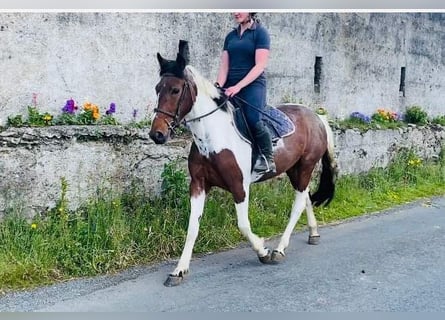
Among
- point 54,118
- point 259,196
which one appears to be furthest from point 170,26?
point 259,196

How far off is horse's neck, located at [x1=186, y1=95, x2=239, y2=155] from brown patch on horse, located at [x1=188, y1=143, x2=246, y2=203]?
0.06 meters

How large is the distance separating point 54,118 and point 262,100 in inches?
72.3

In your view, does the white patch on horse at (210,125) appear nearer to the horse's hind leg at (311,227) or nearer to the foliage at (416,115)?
the horse's hind leg at (311,227)

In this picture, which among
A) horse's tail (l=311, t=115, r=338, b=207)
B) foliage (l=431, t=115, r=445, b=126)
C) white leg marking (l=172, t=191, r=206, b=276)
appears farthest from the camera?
foliage (l=431, t=115, r=445, b=126)

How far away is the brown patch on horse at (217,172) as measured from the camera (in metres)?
4.43

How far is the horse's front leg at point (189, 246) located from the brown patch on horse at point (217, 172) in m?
0.07

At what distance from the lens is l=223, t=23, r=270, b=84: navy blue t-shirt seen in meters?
4.51

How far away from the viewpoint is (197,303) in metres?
3.97

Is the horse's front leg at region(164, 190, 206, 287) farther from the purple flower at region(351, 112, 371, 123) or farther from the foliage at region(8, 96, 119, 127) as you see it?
the purple flower at region(351, 112, 371, 123)

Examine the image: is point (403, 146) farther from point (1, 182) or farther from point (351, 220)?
point (1, 182)

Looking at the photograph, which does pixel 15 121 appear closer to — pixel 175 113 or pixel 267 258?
pixel 175 113

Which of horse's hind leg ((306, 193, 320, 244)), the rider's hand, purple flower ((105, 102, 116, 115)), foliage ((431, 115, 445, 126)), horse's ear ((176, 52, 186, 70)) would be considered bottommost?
horse's hind leg ((306, 193, 320, 244))

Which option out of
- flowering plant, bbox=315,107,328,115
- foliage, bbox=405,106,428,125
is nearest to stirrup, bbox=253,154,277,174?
flowering plant, bbox=315,107,328,115

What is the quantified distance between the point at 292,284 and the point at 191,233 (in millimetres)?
857
